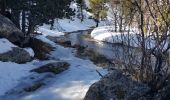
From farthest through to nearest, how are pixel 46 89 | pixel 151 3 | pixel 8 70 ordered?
pixel 8 70 → pixel 46 89 → pixel 151 3

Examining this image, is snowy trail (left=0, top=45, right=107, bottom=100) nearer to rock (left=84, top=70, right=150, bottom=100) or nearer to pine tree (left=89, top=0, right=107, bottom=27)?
rock (left=84, top=70, right=150, bottom=100)

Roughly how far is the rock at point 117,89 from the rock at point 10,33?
33.2 feet

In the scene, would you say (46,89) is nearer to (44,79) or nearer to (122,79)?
(44,79)

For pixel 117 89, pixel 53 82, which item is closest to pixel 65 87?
pixel 53 82

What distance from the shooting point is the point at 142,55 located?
28.2 ft

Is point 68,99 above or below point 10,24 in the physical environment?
below

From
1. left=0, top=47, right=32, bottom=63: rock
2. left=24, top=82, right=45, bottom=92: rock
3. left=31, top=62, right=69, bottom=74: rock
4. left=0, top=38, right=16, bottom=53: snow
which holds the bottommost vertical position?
left=24, top=82, right=45, bottom=92: rock

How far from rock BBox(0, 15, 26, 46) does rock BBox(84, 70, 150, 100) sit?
1011cm

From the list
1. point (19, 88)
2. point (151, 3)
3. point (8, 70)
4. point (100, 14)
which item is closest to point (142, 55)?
point (151, 3)

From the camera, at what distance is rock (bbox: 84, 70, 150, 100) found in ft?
28.2

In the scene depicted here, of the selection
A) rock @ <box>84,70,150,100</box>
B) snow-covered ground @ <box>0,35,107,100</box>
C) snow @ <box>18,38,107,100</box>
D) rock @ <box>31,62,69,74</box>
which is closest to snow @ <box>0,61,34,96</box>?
snow-covered ground @ <box>0,35,107,100</box>

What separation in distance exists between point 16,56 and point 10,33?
127 inches

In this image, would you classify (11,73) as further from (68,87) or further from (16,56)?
(68,87)

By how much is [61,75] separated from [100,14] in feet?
194
